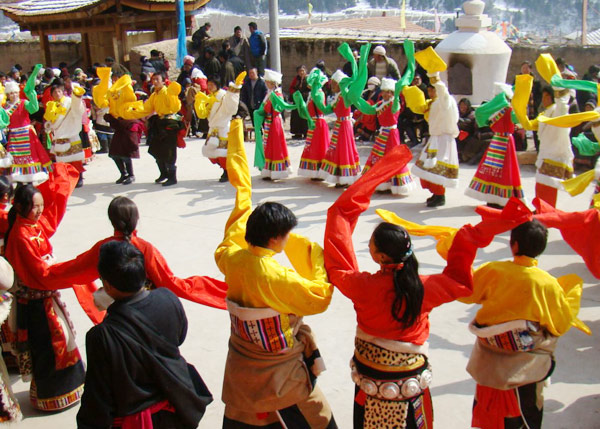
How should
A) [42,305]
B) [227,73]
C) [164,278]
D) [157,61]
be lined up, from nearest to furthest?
[164,278] < [42,305] < [227,73] < [157,61]

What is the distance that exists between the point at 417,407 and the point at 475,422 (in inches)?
20.8

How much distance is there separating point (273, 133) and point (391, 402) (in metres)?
6.38

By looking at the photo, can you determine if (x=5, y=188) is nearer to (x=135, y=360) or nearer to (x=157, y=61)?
(x=135, y=360)

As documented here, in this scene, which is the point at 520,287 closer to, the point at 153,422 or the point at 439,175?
the point at 153,422

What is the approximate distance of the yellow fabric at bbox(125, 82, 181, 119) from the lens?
8.54m

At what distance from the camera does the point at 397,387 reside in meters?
2.69

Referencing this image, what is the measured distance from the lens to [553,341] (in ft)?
9.64

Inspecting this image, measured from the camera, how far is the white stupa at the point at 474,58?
432 inches

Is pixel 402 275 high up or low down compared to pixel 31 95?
down

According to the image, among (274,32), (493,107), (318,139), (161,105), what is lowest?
(318,139)

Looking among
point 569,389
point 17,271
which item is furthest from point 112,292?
point 569,389

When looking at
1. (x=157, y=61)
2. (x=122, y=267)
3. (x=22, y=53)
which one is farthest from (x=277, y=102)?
(x=22, y=53)

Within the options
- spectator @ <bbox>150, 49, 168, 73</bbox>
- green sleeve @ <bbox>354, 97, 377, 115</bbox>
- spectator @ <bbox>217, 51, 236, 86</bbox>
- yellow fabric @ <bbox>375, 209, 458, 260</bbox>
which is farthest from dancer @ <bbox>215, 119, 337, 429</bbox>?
spectator @ <bbox>150, 49, 168, 73</bbox>

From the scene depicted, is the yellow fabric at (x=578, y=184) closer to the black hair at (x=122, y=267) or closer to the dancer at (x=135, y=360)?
the dancer at (x=135, y=360)
